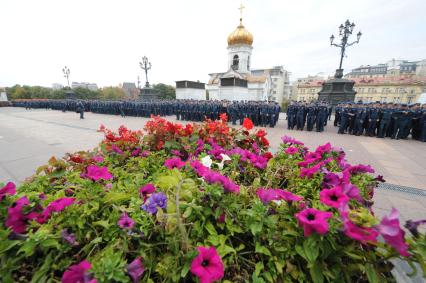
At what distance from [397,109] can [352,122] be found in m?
1.74

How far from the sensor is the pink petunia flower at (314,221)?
88 centimetres

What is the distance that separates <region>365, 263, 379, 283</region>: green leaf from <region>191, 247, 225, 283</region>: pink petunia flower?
70 centimetres

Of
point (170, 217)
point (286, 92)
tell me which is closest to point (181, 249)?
point (170, 217)

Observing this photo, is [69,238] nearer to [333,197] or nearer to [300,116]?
[333,197]

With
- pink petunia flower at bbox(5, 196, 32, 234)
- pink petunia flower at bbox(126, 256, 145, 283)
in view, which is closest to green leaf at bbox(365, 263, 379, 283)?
pink petunia flower at bbox(126, 256, 145, 283)

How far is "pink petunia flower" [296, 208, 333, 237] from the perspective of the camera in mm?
880

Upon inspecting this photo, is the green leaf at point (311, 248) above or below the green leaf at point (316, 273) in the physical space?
above

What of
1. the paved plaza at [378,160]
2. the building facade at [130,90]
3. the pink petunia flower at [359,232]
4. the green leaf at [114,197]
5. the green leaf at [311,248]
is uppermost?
the building facade at [130,90]

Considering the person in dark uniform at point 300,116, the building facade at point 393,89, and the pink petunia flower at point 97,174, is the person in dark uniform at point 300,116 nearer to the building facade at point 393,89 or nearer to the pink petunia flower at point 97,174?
the pink petunia flower at point 97,174

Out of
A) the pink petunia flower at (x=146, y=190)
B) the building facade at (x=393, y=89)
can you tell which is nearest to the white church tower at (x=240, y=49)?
the building facade at (x=393, y=89)

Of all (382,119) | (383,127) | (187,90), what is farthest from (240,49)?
(383,127)

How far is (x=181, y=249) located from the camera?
3.42ft

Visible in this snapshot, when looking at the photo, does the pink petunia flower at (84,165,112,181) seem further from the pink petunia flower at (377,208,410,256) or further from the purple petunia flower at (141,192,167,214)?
the pink petunia flower at (377,208,410,256)

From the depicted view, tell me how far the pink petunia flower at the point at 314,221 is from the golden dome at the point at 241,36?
38.9m
